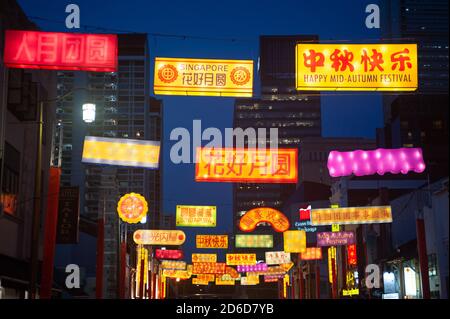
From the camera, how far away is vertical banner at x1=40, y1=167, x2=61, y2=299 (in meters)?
23.0

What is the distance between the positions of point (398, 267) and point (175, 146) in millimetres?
21948

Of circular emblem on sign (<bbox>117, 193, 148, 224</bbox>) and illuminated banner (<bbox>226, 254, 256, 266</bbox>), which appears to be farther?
illuminated banner (<bbox>226, 254, 256, 266</bbox>)

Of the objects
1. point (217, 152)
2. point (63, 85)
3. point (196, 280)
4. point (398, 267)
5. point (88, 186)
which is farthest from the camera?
point (63, 85)

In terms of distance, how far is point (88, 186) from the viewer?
16012 cm

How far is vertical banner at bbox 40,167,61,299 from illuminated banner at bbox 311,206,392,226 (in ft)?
74.5

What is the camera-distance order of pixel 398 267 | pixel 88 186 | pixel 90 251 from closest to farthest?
1. pixel 398 267
2. pixel 90 251
3. pixel 88 186

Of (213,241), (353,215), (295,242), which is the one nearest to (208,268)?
(213,241)

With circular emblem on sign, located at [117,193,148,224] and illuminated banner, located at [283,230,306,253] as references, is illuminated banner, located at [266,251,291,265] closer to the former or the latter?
illuminated banner, located at [283,230,306,253]

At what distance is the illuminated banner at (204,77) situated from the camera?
2138 cm

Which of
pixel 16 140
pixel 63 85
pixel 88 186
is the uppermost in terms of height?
pixel 63 85

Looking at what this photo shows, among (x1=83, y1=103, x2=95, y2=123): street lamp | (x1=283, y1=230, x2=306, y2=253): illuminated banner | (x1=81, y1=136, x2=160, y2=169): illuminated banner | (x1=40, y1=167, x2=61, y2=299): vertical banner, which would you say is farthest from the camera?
(x1=283, y1=230, x2=306, y2=253): illuminated banner

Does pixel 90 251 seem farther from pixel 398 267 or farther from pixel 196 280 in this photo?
pixel 196 280

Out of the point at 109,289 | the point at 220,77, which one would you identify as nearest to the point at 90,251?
the point at 109,289

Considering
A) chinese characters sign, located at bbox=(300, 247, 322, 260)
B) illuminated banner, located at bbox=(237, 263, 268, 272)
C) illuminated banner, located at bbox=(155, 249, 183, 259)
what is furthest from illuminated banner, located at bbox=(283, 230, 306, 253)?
illuminated banner, located at bbox=(237, 263, 268, 272)
